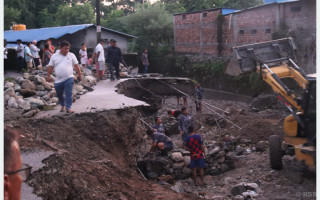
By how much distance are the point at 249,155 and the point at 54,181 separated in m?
6.54

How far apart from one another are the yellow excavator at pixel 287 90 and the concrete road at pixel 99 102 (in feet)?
9.35

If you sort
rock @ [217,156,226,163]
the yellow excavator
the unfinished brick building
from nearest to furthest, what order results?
1. the yellow excavator
2. rock @ [217,156,226,163]
3. the unfinished brick building

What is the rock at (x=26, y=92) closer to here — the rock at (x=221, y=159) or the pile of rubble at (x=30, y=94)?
the pile of rubble at (x=30, y=94)

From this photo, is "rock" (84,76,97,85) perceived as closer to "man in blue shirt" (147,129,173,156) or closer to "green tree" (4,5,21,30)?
"man in blue shirt" (147,129,173,156)

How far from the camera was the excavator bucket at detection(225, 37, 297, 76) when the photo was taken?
9430 millimetres

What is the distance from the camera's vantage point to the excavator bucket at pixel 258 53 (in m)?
9.43

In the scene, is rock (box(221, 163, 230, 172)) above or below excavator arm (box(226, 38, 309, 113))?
below

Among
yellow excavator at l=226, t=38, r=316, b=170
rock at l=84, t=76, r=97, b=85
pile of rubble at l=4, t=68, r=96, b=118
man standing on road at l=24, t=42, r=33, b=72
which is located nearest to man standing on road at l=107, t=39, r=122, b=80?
rock at l=84, t=76, r=97, b=85

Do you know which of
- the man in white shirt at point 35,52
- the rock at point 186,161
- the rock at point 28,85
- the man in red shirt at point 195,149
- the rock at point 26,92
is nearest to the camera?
the man in red shirt at point 195,149

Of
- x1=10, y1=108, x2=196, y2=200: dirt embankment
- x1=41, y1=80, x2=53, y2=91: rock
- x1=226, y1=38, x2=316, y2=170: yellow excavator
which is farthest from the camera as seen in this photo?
x1=41, y1=80, x2=53, y2=91: rock

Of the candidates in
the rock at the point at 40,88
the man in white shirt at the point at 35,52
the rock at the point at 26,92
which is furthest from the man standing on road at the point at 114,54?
the rock at the point at 26,92

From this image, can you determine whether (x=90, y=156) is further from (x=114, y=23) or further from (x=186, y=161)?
(x=114, y=23)

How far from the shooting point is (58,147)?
628 cm

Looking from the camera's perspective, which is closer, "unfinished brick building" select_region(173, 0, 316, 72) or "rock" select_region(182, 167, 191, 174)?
"rock" select_region(182, 167, 191, 174)
